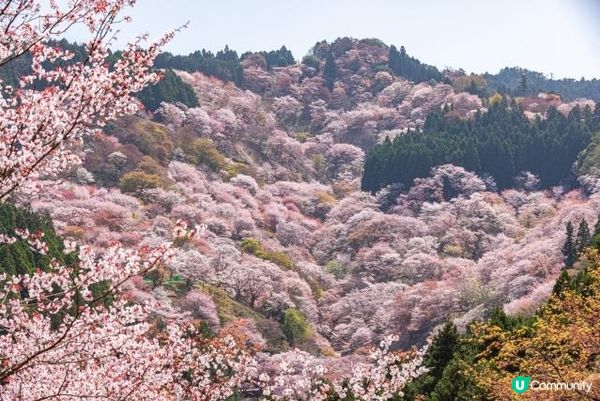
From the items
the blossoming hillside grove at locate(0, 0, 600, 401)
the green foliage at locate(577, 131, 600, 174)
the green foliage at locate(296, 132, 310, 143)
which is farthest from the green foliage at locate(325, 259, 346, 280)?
the green foliage at locate(296, 132, 310, 143)

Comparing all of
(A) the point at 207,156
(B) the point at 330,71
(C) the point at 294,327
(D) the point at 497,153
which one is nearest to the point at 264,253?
(C) the point at 294,327

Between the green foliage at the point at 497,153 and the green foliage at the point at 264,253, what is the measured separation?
22.3 metres

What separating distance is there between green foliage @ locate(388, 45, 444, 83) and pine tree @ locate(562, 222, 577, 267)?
6973 centimetres

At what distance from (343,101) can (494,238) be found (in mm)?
53763

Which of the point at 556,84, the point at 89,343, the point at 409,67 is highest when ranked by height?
the point at 556,84

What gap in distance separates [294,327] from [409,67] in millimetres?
79851

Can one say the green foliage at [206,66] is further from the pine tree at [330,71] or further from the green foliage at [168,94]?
the green foliage at [168,94]

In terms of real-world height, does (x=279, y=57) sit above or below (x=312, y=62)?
above

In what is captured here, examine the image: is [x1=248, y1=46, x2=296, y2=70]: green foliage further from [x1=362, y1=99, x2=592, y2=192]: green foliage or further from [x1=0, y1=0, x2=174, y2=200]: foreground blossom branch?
[x1=0, y1=0, x2=174, y2=200]: foreground blossom branch

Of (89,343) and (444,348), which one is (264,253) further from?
(89,343)

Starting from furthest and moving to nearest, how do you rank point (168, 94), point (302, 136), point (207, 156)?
1. point (302, 136)
2. point (168, 94)
3. point (207, 156)

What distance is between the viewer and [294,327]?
119 ft

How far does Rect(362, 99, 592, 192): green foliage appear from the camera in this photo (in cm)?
6353

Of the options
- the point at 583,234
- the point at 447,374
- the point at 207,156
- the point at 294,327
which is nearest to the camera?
the point at 447,374
